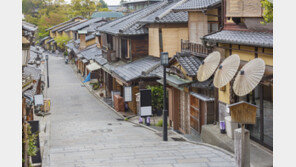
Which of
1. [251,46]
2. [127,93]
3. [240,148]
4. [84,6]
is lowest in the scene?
[127,93]

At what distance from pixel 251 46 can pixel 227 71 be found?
4.63 feet

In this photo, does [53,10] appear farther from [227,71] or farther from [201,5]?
[227,71]

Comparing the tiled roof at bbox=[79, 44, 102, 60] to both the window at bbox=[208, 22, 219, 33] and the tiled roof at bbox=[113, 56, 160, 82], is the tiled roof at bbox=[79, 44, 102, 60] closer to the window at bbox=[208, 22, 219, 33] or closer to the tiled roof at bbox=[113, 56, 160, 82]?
the tiled roof at bbox=[113, 56, 160, 82]

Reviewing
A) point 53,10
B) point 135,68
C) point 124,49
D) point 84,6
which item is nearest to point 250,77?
point 135,68

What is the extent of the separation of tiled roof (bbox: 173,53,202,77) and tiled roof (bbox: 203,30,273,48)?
2.76 metres

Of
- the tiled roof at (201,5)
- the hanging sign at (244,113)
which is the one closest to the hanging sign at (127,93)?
the tiled roof at (201,5)

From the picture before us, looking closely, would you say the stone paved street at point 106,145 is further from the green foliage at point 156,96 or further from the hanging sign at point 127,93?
the green foliage at point 156,96

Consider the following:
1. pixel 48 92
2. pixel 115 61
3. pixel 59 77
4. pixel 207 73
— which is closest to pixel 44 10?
pixel 59 77

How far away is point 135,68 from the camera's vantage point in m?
26.9

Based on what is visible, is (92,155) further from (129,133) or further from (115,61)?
(115,61)

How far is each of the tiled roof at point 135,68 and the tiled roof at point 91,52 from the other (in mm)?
15170

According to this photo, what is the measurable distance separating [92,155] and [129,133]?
6647 millimetres

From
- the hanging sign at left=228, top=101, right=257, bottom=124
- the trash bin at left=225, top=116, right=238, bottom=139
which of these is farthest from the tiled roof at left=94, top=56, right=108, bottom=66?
the hanging sign at left=228, top=101, right=257, bottom=124

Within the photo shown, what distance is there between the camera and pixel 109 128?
2167 cm
